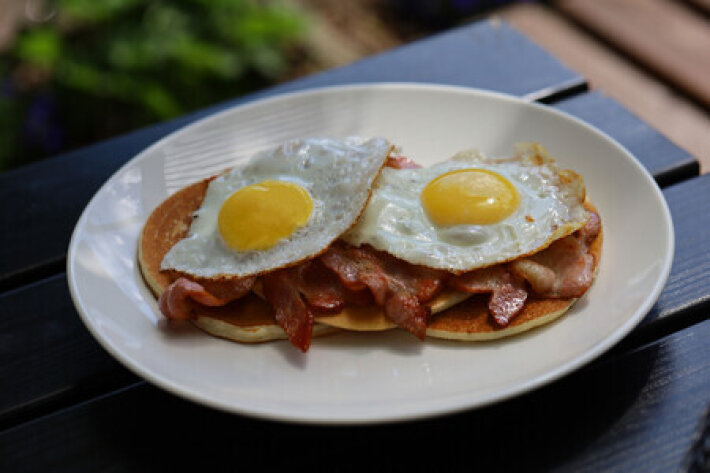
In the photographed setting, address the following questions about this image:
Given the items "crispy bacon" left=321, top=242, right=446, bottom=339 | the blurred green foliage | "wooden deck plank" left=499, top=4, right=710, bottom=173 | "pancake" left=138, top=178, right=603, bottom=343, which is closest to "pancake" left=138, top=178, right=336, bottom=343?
"pancake" left=138, top=178, right=603, bottom=343

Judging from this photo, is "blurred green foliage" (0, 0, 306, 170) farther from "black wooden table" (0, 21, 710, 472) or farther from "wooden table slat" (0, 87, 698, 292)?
"black wooden table" (0, 21, 710, 472)

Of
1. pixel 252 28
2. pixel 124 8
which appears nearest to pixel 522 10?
pixel 252 28

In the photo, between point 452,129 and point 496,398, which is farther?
point 452,129

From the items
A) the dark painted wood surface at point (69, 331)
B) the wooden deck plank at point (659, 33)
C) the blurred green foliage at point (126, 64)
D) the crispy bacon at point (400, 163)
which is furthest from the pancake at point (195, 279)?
the wooden deck plank at point (659, 33)

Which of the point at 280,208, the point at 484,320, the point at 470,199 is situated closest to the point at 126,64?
the point at 280,208

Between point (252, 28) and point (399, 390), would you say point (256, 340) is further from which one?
point (252, 28)

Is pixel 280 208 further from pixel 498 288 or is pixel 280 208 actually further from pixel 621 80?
pixel 621 80
